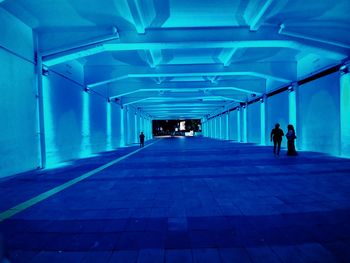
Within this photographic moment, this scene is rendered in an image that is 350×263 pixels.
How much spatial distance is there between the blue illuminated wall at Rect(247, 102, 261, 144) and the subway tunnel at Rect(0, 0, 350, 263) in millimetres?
3432

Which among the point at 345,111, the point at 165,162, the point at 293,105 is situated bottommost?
the point at 165,162

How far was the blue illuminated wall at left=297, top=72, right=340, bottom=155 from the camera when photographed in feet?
38.0

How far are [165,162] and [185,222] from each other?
7338 mm

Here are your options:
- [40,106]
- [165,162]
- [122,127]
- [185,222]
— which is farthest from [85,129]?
[185,222]

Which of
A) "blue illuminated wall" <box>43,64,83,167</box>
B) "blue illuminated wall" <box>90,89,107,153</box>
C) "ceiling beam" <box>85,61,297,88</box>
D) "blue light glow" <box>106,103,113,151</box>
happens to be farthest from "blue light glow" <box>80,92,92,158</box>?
"blue light glow" <box>106,103,113,151</box>

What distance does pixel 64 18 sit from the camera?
8.56 m

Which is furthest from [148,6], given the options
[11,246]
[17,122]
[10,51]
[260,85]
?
[260,85]

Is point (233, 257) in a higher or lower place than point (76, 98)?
lower

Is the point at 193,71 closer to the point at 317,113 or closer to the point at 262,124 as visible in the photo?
the point at 317,113

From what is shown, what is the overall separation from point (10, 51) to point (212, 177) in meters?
8.13

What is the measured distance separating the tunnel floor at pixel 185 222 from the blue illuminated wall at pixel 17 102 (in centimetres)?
184

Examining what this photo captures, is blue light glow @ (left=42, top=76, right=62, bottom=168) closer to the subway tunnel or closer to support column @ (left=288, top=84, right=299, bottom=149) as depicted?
the subway tunnel

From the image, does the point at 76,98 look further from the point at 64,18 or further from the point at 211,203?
the point at 211,203

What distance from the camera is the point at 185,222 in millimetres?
3682
